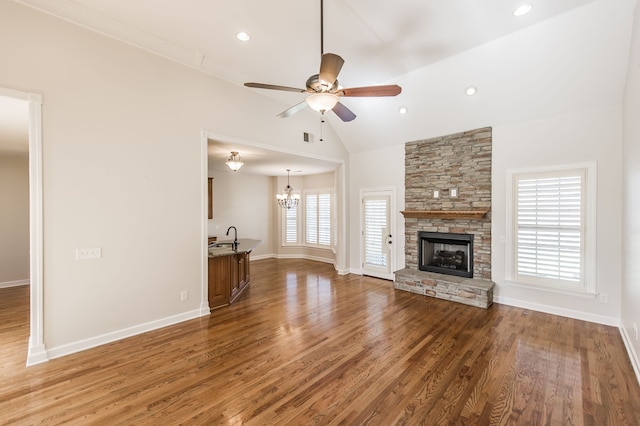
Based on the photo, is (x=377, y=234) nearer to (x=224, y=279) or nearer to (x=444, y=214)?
(x=444, y=214)

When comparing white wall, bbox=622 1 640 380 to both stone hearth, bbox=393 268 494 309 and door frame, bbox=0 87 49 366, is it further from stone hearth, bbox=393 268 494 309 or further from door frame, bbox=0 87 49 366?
door frame, bbox=0 87 49 366

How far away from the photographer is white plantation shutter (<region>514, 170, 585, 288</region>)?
Result: 4031 millimetres

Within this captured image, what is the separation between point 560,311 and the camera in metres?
4.20

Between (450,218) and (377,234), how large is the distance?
1.75m

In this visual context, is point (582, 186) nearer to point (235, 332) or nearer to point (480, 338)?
point (480, 338)

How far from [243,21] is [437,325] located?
15.2 ft

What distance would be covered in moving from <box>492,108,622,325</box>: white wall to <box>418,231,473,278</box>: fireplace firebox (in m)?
0.44

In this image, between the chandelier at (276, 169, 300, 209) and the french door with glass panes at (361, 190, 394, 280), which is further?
the chandelier at (276, 169, 300, 209)

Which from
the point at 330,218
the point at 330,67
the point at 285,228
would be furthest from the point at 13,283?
the point at 330,67

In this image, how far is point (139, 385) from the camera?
2502 mm

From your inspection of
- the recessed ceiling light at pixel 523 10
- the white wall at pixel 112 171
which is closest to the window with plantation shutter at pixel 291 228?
the white wall at pixel 112 171

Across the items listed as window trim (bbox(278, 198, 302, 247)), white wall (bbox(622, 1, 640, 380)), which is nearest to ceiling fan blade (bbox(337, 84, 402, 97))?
white wall (bbox(622, 1, 640, 380))

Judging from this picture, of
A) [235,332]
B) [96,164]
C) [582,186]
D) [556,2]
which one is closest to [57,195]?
[96,164]

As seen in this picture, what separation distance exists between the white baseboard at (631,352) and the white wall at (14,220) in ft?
32.4
